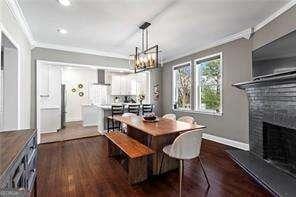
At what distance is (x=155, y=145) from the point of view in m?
2.88

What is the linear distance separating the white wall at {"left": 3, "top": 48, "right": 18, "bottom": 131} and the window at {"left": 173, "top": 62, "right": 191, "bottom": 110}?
4.61m

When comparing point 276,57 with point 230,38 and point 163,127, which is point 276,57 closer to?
point 230,38

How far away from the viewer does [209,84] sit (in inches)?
201

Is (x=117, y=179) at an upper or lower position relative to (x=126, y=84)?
lower

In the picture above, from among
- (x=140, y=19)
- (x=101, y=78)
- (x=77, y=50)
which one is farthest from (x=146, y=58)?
(x=101, y=78)

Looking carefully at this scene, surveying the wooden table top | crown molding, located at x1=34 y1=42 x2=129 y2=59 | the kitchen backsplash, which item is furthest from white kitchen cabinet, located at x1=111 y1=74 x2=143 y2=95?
the wooden table top

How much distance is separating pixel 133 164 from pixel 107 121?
11.0 feet

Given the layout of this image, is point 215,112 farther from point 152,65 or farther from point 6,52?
point 6,52

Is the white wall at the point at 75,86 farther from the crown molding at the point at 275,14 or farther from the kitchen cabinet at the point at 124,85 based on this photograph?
the crown molding at the point at 275,14

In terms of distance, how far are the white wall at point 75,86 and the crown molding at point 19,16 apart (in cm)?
475

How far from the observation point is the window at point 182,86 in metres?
5.88

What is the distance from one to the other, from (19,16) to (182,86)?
480 centimetres

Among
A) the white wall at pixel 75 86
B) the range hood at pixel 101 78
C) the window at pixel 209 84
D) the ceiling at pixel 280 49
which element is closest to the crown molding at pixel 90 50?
the window at pixel 209 84

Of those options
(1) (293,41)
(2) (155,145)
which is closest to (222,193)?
(2) (155,145)
